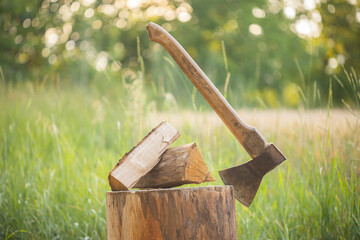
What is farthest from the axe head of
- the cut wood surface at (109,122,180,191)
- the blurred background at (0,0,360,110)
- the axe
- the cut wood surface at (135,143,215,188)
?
the blurred background at (0,0,360,110)

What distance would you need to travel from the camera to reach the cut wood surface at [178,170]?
1.67 m

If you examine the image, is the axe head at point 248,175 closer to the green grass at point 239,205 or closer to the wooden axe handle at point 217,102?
the wooden axe handle at point 217,102

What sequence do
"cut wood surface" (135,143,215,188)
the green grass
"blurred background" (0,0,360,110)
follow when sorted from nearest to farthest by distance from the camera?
"cut wood surface" (135,143,215,188) → the green grass → "blurred background" (0,0,360,110)

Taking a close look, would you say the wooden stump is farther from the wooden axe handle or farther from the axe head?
the wooden axe handle

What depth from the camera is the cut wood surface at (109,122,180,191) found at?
5.32ft

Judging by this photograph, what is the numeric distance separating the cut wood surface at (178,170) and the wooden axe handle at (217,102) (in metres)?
0.22

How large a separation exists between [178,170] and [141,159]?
179 millimetres

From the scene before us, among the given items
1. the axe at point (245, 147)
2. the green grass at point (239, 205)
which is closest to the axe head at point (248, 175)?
the axe at point (245, 147)

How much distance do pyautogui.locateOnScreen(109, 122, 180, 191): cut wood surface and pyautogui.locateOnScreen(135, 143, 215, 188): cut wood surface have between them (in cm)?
5

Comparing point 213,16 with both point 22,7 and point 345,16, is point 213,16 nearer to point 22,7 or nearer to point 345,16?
point 345,16

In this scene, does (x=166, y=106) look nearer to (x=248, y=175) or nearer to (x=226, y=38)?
(x=248, y=175)

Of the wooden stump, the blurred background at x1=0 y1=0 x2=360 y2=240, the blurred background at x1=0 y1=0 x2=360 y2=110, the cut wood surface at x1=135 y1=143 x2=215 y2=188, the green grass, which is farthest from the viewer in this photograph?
the blurred background at x1=0 y1=0 x2=360 y2=110

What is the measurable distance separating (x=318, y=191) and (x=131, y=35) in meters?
12.1

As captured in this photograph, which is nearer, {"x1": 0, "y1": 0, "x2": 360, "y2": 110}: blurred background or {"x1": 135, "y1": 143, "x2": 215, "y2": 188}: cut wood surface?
{"x1": 135, "y1": 143, "x2": 215, "y2": 188}: cut wood surface
